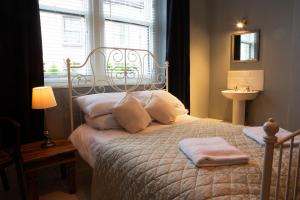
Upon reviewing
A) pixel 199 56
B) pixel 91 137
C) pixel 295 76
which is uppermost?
pixel 199 56

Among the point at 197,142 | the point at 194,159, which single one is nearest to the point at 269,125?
the point at 194,159

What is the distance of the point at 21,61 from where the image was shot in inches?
86.0

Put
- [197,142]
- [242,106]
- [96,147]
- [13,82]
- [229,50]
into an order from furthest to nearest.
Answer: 1. [229,50]
2. [242,106]
3. [13,82]
4. [96,147]
5. [197,142]

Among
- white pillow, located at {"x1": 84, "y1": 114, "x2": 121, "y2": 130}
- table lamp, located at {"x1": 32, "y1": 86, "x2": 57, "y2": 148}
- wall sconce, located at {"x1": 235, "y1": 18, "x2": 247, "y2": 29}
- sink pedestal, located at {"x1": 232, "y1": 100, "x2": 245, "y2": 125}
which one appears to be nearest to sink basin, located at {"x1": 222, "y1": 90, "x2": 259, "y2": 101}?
sink pedestal, located at {"x1": 232, "y1": 100, "x2": 245, "y2": 125}

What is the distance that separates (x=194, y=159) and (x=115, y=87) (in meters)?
1.83

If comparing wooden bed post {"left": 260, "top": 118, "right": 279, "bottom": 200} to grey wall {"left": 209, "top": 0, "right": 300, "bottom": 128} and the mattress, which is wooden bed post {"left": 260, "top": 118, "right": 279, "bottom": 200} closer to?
the mattress

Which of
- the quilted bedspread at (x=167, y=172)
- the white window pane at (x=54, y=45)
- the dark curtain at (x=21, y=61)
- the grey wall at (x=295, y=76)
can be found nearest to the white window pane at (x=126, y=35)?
the white window pane at (x=54, y=45)

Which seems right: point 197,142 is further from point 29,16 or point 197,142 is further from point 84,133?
point 29,16

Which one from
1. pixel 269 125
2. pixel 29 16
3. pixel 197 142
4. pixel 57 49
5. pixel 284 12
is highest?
pixel 284 12

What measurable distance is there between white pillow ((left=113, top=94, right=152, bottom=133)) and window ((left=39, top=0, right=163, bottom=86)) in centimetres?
88

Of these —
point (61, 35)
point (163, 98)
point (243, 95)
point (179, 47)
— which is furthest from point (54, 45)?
point (243, 95)

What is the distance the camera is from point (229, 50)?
3771 millimetres

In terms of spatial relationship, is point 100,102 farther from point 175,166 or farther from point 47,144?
point 175,166

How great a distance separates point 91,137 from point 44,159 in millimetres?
430
